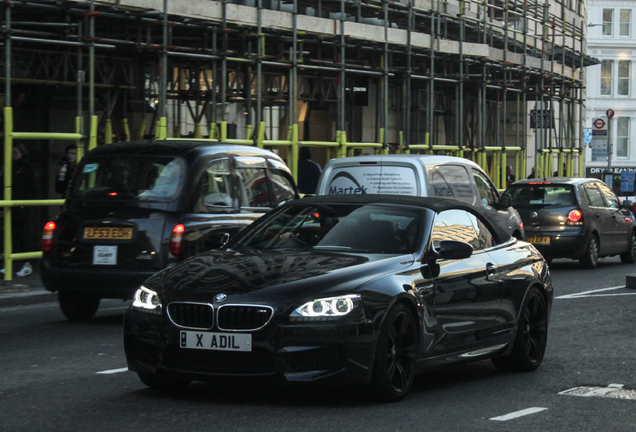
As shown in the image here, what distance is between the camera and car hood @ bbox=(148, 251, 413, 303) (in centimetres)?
702

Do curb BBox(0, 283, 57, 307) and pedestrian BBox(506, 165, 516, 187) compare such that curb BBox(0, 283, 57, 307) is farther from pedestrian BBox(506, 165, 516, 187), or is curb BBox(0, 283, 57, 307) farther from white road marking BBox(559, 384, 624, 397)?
pedestrian BBox(506, 165, 516, 187)

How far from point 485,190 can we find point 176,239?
6497 mm

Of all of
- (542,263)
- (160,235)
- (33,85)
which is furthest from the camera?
(33,85)

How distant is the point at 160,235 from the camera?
11.5 metres

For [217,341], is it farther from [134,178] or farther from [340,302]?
[134,178]

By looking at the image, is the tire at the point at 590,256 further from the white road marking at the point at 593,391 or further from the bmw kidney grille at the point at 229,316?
A: the bmw kidney grille at the point at 229,316

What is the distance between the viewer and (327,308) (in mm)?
6977

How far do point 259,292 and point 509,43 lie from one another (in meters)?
27.2

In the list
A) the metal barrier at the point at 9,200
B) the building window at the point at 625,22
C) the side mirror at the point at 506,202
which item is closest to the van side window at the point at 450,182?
the side mirror at the point at 506,202

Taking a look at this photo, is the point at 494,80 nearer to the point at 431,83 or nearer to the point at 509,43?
the point at 509,43

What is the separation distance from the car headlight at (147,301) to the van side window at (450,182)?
25.5 ft

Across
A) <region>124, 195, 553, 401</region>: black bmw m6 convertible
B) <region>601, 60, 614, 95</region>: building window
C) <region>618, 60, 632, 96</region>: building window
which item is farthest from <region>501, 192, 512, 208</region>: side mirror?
<region>618, 60, 632, 96</region>: building window

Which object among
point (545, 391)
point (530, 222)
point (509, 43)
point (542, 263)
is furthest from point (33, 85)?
point (509, 43)

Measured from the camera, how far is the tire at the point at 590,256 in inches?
833
